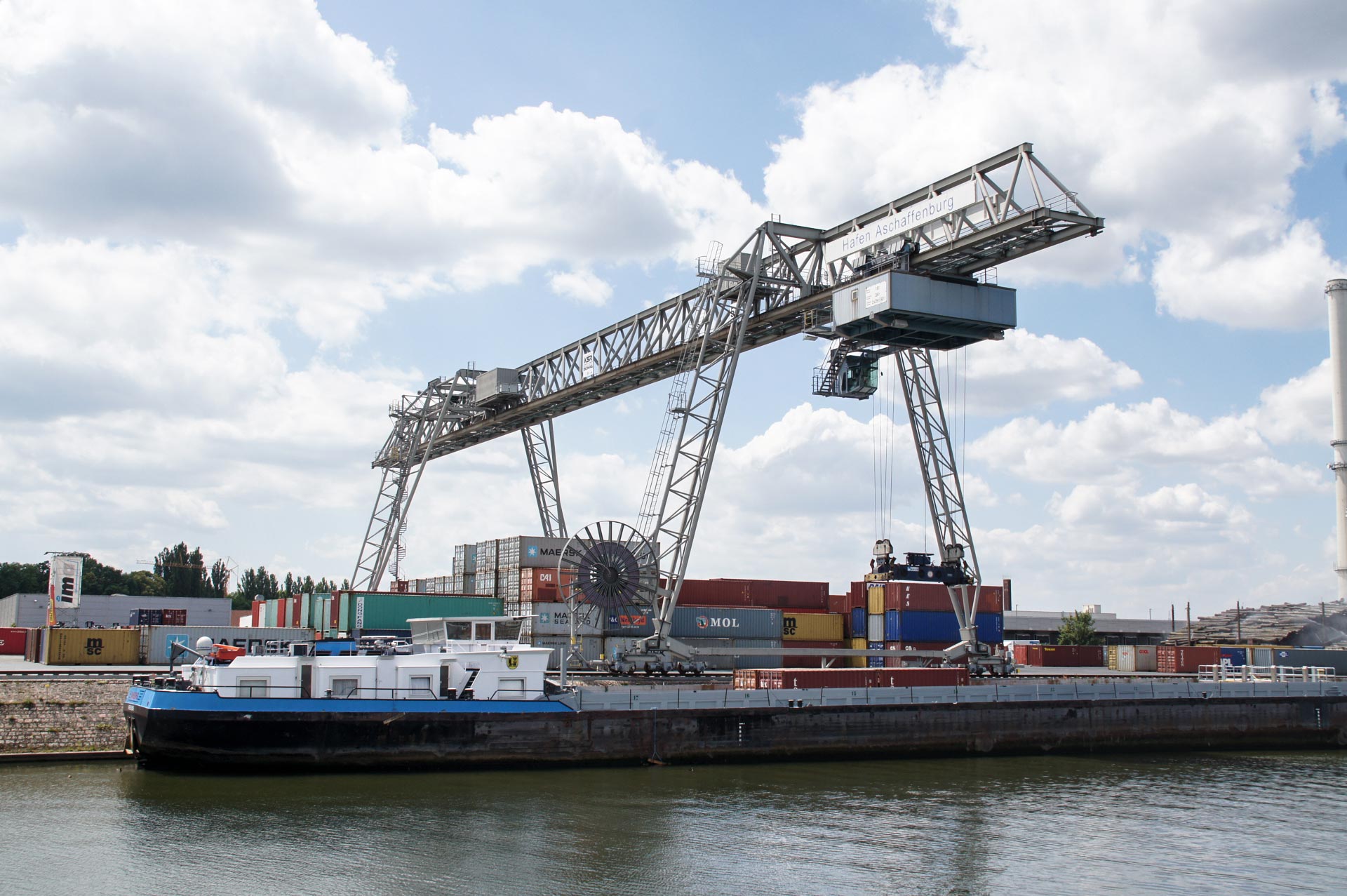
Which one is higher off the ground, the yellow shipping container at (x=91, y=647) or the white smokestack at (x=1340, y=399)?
the white smokestack at (x=1340, y=399)

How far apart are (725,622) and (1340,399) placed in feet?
266

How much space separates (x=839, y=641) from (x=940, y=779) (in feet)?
88.8

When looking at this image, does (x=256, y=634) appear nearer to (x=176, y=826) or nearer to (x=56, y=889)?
(x=176, y=826)

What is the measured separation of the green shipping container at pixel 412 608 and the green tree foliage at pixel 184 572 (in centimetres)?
10966

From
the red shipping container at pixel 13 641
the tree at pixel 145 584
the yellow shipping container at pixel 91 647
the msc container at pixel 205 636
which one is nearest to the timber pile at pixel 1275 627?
the msc container at pixel 205 636

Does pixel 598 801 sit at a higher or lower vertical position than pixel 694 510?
lower

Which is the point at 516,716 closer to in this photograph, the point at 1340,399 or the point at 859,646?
the point at 859,646

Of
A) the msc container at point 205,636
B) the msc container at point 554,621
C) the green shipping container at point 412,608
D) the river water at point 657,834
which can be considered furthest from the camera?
the green shipping container at point 412,608

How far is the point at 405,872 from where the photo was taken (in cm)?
2436

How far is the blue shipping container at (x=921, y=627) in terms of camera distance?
62656 millimetres

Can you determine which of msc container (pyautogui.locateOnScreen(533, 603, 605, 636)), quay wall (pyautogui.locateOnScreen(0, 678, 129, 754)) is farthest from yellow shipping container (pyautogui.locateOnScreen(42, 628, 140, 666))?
msc container (pyautogui.locateOnScreen(533, 603, 605, 636))

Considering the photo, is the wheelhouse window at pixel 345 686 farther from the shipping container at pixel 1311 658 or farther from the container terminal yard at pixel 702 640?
the shipping container at pixel 1311 658

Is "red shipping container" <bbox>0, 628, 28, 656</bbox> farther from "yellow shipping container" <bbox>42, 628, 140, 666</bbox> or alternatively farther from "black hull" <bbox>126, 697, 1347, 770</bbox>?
"black hull" <bbox>126, 697, 1347, 770</bbox>

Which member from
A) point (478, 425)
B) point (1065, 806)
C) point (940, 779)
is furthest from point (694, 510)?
point (478, 425)
